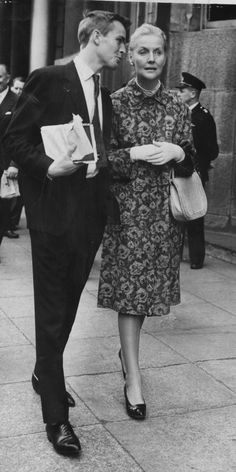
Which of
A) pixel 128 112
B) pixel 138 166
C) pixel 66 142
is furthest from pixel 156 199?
pixel 66 142

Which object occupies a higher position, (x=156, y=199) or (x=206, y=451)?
(x=156, y=199)

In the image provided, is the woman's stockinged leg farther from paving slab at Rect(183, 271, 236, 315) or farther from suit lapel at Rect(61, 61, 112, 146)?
paving slab at Rect(183, 271, 236, 315)

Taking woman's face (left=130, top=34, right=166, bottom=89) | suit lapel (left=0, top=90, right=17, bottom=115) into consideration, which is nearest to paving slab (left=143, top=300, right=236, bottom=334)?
woman's face (left=130, top=34, right=166, bottom=89)

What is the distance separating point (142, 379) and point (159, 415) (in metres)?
0.52

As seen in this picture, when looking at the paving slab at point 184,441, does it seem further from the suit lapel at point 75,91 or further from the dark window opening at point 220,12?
the dark window opening at point 220,12

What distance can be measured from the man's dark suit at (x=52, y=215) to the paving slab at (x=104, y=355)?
100cm

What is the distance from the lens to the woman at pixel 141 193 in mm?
4109

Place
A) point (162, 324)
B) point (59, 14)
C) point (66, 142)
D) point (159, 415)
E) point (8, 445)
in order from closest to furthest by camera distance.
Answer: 1. point (66, 142)
2. point (8, 445)
3. point (159, 415)
4. point (162, 324)
5. point (59, 14)

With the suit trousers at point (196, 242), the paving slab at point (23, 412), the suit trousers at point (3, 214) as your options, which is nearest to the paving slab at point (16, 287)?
the suit trousers at point (3, 214)

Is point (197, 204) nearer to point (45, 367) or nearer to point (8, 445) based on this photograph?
point (45, 367)

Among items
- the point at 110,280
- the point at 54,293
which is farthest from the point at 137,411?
the point at 54,293

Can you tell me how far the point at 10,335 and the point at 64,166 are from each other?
2236 mm

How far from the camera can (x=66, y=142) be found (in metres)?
3.42

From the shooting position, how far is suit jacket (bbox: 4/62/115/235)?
141 inches
